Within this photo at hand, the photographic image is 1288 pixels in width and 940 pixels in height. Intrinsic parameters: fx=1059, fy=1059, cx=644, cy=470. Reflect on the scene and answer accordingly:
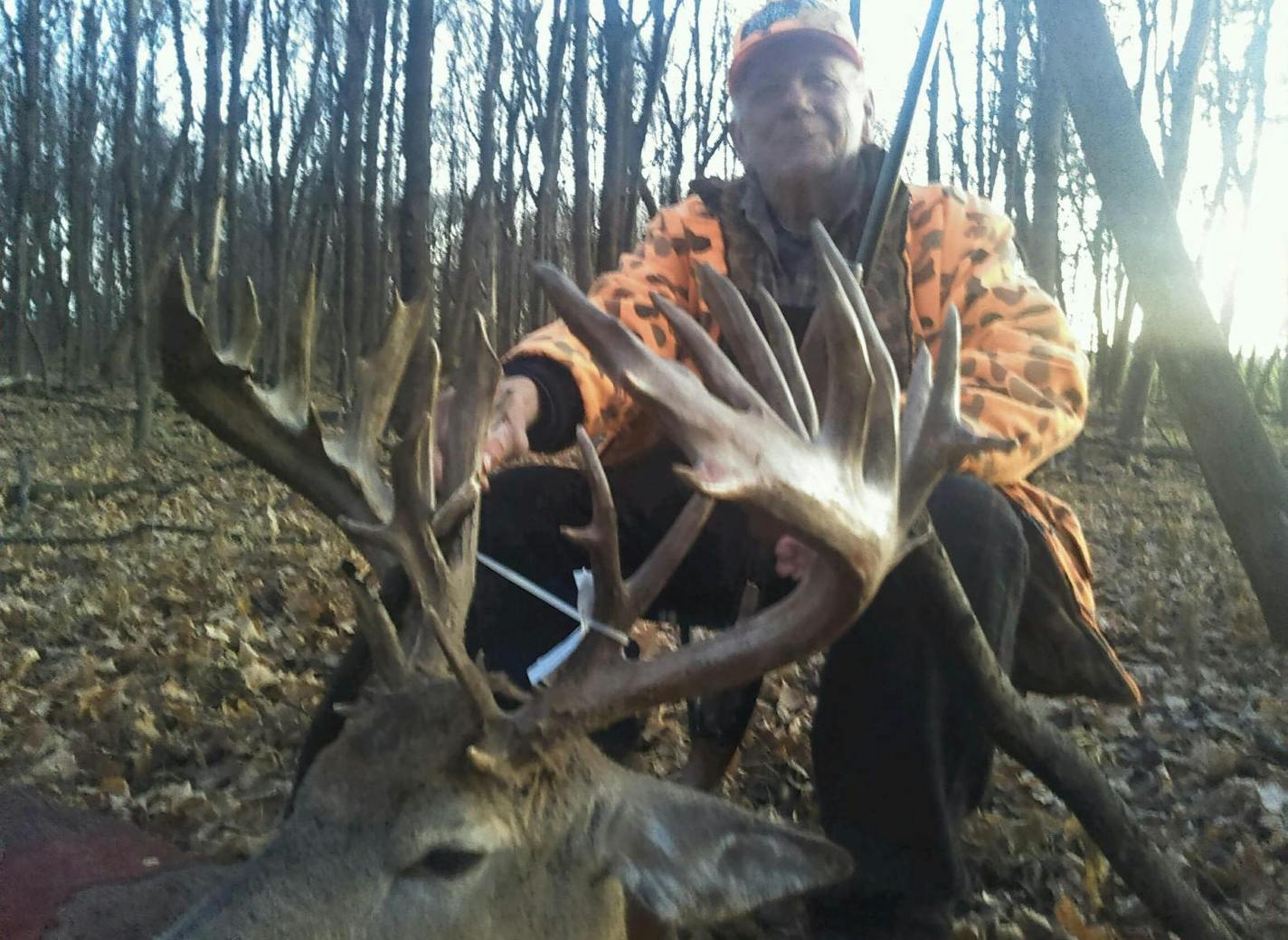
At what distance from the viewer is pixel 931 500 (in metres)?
2.64

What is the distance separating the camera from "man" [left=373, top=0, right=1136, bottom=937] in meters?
2.50

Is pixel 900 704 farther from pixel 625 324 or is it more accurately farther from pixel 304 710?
pixel 304 710

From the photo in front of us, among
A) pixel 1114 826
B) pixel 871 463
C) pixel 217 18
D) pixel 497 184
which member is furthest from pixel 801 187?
pixel 497 184

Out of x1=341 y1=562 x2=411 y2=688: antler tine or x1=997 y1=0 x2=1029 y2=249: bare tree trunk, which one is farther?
x1=997 y1=0 x2=1029 y2=249: bare tree trunk

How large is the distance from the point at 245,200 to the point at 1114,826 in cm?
2975

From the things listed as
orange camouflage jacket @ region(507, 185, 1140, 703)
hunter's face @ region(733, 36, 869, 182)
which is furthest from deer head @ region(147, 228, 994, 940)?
hunter's face @ region(733, 36, 869, 182)

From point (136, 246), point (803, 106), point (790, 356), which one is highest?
point (136, 246)

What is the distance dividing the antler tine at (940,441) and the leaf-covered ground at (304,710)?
1.33 metres

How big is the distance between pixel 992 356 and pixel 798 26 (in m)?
1.25

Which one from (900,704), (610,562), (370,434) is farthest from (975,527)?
(370,434)

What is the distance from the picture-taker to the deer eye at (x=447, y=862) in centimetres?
199

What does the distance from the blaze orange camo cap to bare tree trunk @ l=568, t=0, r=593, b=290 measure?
867 cm

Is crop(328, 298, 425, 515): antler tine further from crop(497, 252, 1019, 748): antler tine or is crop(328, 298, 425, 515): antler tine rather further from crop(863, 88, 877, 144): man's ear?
crop(863, 88, 877, 144): man's ear

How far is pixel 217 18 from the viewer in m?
15.3
